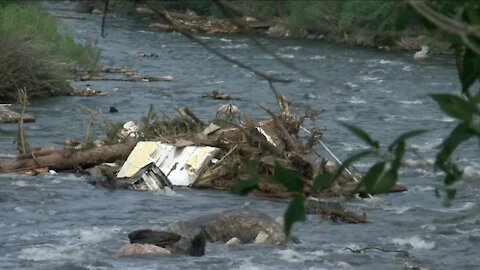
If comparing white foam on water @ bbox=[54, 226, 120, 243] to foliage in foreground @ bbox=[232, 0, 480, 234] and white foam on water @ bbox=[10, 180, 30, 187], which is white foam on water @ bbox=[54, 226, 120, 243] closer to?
white foam on water @ bbox=[10, 180, 30, 187]

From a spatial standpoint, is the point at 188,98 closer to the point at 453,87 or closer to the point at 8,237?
the point at 453,87

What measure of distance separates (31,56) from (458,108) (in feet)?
81.2

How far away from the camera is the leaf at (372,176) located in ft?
8.07

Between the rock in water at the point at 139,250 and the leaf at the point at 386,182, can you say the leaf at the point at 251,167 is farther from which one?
the rock in water at the point at 139,250

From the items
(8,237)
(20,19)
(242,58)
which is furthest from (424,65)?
(8,237)

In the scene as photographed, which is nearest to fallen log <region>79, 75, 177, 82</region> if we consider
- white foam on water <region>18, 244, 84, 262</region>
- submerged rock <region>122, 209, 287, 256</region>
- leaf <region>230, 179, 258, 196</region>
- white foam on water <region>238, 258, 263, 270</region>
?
submerged rock <region>122, 209, 287, 256</region>

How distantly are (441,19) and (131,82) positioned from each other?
2722 centimetres

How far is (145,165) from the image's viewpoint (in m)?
15.8

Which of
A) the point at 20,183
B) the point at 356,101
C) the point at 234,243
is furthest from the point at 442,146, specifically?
the point at 356,101

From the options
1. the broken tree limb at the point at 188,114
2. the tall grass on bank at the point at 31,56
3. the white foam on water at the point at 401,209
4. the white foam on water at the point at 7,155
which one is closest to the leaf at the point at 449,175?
the white foam on water at the point at 401,209

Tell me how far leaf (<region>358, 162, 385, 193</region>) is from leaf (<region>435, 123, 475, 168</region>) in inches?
7.6

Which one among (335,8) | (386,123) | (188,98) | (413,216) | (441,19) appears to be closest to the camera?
(441,19)

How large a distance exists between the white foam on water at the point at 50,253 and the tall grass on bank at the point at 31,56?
13.8 m

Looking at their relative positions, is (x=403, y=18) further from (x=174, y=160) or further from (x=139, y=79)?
(x=139, y=79)
